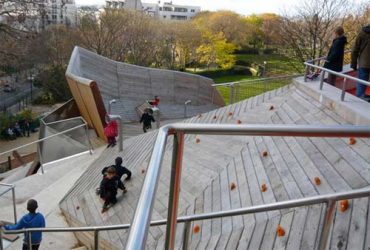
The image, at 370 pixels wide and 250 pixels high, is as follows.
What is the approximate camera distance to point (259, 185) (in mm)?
5945

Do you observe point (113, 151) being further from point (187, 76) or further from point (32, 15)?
point (32, 15)

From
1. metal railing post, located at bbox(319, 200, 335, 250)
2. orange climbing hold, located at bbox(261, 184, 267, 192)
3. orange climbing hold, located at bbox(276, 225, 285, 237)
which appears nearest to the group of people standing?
orange climbing hold, located at bbox(261, 184, 267, 192)

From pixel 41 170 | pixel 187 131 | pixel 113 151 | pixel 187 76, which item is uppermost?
pixel 187 131

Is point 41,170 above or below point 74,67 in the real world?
below

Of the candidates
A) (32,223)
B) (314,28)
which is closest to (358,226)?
(32,223)

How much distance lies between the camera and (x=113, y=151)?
11219mm

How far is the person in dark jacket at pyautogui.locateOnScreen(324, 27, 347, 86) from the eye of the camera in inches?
337

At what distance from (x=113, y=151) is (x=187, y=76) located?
1039 cm

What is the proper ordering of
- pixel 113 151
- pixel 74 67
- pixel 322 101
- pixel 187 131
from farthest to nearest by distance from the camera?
1. pixel 74 67
2. pixel 113 151
3. pixel 322 101
4. pixel 187 131

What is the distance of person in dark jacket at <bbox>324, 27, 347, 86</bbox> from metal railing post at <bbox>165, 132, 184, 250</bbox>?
8019 mm

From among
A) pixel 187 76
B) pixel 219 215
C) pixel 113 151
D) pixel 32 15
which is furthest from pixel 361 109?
pixel 32 15

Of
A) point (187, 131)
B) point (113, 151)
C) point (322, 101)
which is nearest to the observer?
point (187, 131)

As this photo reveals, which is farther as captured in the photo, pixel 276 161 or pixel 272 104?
pixel 272 104

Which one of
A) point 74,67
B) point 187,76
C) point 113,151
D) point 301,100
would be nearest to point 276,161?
point 301,100
